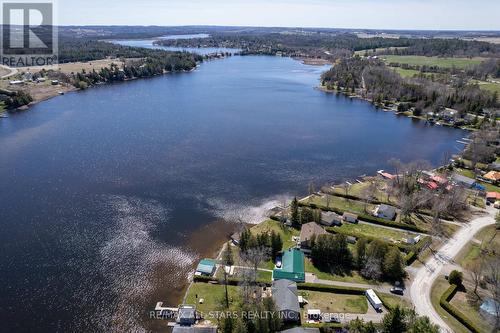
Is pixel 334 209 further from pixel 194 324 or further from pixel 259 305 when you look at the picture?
pixel 194 324

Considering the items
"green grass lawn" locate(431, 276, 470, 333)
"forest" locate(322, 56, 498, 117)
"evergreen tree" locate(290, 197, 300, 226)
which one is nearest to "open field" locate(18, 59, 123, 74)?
"forest" locate(322, 56, 498, 117)

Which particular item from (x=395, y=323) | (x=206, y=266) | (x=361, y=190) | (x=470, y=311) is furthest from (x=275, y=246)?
(x=361, y=190)

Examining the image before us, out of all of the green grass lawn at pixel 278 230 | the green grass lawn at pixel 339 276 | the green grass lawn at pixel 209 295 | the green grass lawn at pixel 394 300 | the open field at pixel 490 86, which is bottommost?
the green grass lawn at pixel 209 295

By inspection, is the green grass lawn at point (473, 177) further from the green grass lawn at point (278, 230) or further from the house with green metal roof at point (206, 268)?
the house with green metal roof at point (206, 268)

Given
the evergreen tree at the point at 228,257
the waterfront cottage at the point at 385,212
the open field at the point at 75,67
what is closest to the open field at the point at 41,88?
the open field at the point at 75,67

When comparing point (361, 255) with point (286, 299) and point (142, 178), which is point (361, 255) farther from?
point (142, 178)

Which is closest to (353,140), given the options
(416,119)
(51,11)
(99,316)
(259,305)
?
(416,119)
